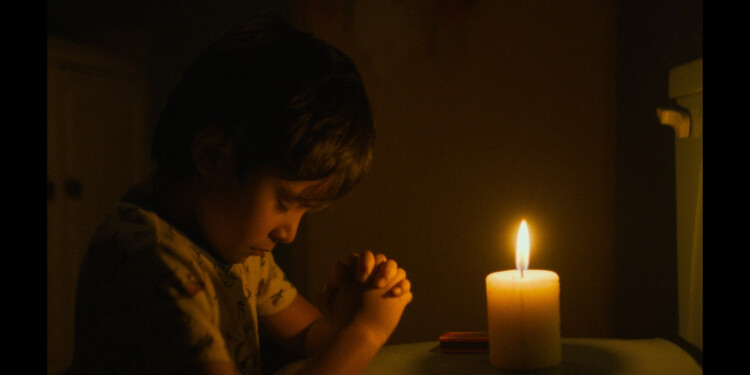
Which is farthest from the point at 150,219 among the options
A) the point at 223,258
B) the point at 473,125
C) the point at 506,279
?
the point at 473,125

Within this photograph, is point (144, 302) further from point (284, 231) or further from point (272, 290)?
point (272, 290)

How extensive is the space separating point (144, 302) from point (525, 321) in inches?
12.6

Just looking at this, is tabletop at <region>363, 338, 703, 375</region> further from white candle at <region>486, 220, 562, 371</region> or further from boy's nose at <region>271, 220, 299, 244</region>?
boy's nose at <region>271, 220, 299, 244</region>

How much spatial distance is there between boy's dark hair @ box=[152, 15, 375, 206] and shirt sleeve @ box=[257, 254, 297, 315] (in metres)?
0.22

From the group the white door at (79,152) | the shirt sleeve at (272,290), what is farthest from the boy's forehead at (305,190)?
the white door at (79,152)

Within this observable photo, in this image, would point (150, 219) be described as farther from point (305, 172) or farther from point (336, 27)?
point (336, 27)

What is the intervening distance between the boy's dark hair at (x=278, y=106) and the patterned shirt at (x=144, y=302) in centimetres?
9

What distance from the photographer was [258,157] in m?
0.58

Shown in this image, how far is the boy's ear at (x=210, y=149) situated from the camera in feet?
1.94

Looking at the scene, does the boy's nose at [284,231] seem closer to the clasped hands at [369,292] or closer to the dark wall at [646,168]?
the clasped hands at [369,292]

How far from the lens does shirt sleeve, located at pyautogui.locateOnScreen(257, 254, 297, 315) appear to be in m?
0.81

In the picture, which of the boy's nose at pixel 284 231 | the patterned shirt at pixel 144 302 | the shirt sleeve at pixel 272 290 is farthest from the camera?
the shirt sleeve at pixel 272 290

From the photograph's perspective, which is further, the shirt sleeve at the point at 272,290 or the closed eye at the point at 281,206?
the shirt sleeve at the point at 272,290

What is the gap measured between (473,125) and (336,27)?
0.74 feet
